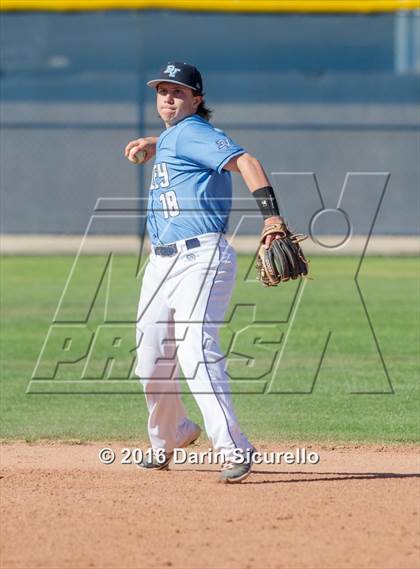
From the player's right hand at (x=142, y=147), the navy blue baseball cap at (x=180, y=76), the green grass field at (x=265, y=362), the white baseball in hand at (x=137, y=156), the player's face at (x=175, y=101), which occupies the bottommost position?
the green grass field at (x=265, y=362)

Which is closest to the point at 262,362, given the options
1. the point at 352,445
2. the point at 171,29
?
the point at 352,445

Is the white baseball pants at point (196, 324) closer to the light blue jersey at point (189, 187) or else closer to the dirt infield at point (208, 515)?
the light blue jersey at point (189, 187)

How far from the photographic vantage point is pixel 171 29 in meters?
19.1

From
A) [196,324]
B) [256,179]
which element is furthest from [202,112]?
[196,324]

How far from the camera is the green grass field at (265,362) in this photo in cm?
702

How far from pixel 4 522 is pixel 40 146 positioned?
47.5 ft

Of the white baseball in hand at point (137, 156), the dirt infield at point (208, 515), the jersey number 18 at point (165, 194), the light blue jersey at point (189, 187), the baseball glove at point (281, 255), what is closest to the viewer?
the dirt infield at point (208, 515)

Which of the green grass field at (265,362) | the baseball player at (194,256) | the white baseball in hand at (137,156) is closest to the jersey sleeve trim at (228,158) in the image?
the baseball player at (194,256)

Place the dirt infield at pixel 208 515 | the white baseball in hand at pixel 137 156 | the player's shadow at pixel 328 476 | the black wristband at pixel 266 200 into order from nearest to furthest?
1. the dirt infield at pixel 208 515
2. the black wristband at pixel 266 200
3. the player's shadow at pixel 328 476
4. the white baseball in hand at pixel 137 156

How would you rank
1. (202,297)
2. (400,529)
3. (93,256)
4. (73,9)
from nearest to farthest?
(400,529), (202,297), (93,256), (73,9)

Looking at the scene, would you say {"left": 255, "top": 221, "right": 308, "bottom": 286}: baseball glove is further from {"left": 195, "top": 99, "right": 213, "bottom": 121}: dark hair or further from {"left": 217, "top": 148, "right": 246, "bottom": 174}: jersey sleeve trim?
{"left": 195, "top": 99, "right": 213, "bottom": 121}: dark hair

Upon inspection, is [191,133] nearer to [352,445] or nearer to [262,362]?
[352,445]

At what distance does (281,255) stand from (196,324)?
0.48m

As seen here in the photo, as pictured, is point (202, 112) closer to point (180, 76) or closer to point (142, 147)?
point (180, 76)
